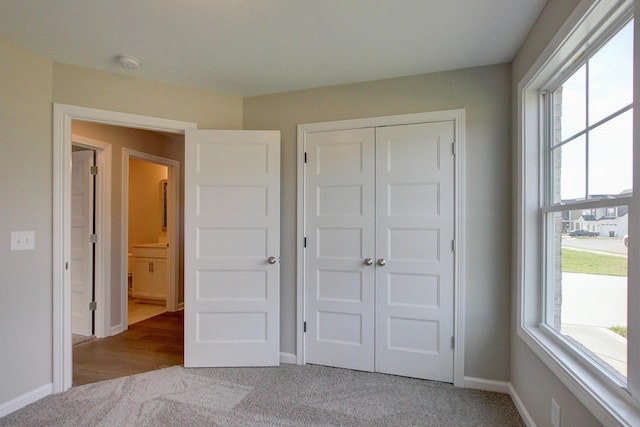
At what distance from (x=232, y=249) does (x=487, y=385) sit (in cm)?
221

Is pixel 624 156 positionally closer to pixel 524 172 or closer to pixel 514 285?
pixel 524 172

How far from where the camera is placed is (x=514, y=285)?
7.39ft

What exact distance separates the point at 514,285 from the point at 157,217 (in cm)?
532

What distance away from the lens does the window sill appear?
3.65ft

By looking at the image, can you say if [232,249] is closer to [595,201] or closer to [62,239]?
[62,239]

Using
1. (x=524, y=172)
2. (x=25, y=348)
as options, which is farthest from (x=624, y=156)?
(x=25, y=348)

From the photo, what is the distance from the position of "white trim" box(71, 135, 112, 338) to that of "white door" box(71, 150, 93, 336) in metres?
0.07

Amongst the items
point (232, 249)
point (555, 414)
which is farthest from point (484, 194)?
A: point (232, 249)

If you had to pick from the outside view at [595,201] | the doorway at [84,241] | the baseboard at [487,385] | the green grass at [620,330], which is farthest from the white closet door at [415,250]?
the doorway at [84,241]

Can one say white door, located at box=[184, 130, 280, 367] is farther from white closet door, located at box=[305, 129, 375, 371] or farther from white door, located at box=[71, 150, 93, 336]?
white door, located at box=[71, 150, 93, 336]

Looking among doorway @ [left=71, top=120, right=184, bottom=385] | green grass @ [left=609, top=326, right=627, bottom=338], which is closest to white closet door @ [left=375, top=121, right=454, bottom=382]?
green grass @ [left=609, top=326, right=627, bottom=338]

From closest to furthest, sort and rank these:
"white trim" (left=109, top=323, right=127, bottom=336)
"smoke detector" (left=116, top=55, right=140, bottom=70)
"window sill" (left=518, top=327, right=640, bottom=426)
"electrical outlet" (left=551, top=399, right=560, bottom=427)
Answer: "window sill" (left=518, top=327, right=640, bottom=426), "electrical outlet" (left=551, top=399, right=560, bottom=427), "smoke detector" (left=116, top=55, right=140, bottom=70), "white trim" (left=109, top=323, right=127, bottom=336)

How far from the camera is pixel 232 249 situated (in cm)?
275

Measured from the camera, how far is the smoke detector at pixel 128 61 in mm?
2283
